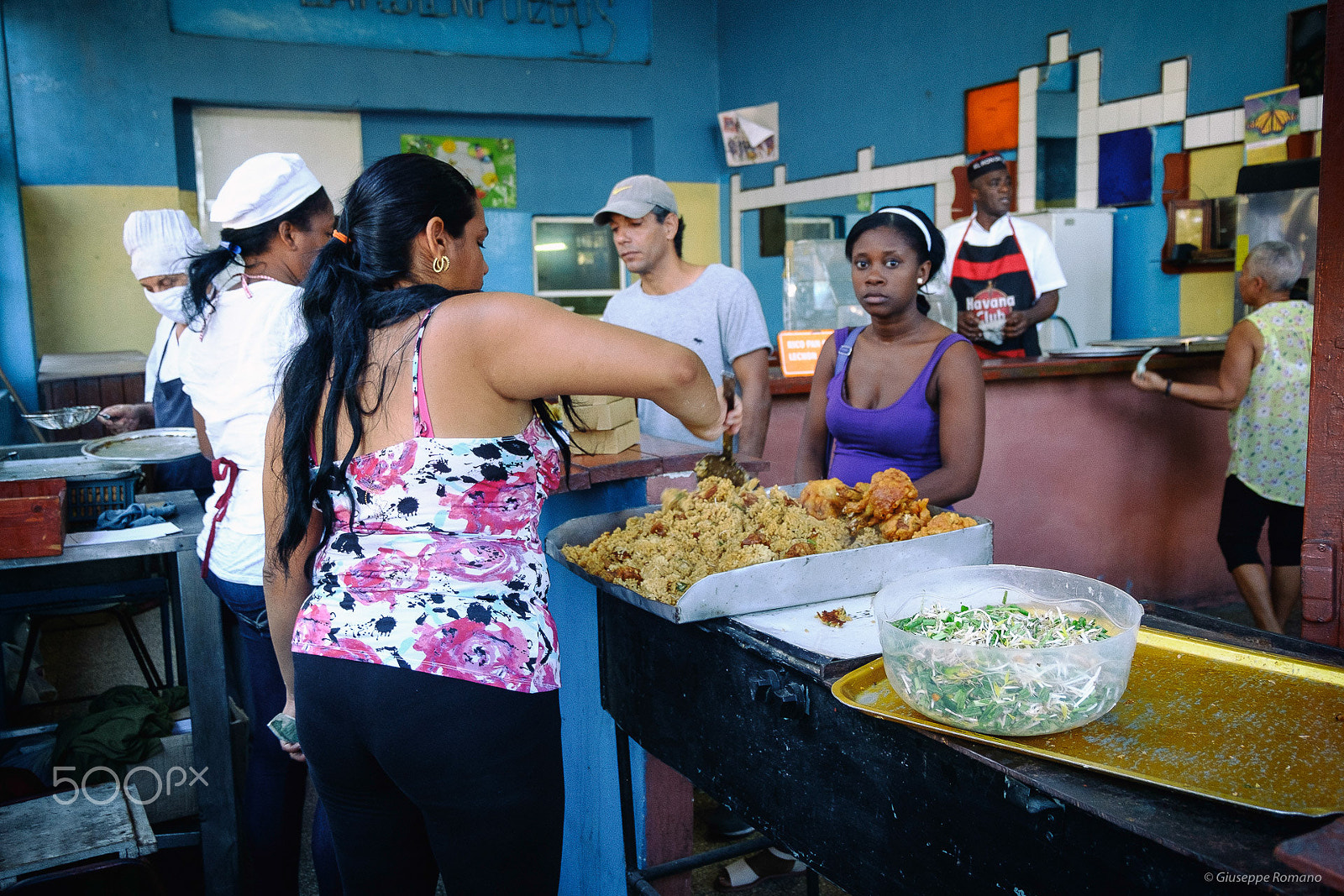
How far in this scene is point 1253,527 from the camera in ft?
13.9

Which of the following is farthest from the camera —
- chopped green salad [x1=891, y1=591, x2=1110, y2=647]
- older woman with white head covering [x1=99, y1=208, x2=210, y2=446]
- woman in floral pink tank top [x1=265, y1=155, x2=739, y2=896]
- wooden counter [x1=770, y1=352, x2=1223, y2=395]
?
wooden counter [x1=770, y1=352, x2=1223, y2=395]

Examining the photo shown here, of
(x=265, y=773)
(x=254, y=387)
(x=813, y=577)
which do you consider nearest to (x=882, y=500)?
(x=813, y=577)

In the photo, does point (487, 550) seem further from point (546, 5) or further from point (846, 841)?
point (546, 5)

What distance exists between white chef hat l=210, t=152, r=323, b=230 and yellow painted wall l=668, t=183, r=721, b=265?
7.33 m

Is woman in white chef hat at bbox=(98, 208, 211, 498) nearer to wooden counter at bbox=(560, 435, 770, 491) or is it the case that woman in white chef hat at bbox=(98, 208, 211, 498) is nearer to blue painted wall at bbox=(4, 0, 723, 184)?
wooden counter at bbox=(560, 435, 770, 491)

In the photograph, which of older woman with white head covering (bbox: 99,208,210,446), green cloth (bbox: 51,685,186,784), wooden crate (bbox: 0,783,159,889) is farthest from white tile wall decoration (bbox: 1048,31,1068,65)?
wooden crate (bbox: 0,783,159,889)

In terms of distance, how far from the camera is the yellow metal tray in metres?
1.04

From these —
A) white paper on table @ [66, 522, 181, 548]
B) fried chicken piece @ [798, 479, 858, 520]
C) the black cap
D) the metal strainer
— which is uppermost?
the black cap

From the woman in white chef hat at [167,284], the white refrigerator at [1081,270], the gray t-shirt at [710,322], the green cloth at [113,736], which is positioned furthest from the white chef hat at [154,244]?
the white refrigerator at [1081,270]

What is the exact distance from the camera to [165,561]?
3859 mm

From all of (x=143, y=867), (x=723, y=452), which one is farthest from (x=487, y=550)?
(x=143, y=867)

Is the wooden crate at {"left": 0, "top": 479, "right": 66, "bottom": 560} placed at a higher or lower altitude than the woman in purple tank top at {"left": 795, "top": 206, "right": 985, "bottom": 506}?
lower

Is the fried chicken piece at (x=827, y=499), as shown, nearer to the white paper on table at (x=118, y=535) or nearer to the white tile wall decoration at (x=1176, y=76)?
the white paper on table at (x=118, y=535)

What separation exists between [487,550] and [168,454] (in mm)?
2167
